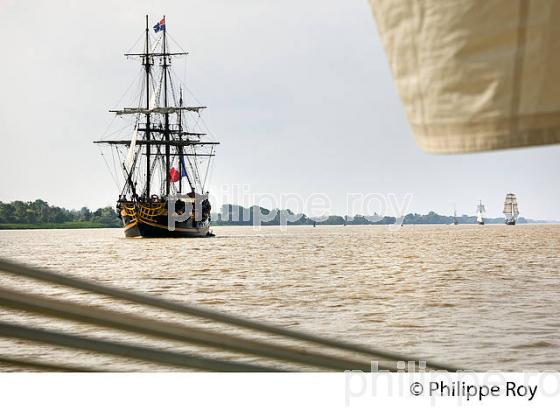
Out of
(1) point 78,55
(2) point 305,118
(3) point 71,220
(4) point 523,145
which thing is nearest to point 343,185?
(2) point 305,118

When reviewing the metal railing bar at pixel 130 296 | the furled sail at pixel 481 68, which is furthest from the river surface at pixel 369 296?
the furled sail at pixel 481 68

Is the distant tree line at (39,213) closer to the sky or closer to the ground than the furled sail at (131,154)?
closer to the ground

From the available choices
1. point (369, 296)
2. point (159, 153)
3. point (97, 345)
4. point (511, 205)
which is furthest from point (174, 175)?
point (97, 345)

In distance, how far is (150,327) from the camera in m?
0.61

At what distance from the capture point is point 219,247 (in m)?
17.2

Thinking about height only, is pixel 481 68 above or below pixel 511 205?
below

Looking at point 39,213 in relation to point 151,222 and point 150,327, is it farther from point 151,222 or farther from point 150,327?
point 150,327

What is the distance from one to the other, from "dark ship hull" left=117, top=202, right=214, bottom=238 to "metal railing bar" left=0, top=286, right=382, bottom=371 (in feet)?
51.3
